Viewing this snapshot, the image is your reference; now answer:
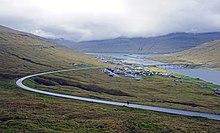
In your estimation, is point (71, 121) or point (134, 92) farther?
point (134, 92)

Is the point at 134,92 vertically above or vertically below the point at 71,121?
below

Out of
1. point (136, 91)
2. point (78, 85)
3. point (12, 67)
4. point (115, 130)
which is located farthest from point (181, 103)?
point (12, 67)

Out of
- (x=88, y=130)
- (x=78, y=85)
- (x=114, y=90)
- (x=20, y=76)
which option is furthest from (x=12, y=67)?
(x=88, y=130)

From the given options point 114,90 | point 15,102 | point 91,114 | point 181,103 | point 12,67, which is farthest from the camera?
point 12,67

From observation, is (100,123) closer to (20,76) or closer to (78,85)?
(78,85)

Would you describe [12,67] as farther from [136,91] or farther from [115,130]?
[115,130]

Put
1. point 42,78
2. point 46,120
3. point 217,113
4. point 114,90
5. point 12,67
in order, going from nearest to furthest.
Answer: point 46,120 → point 217,113 → point 114,90 → point 42,78 → point 12,67

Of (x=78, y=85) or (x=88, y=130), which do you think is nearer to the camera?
(x=88, y=130)

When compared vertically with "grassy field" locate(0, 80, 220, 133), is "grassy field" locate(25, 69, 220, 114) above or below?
below

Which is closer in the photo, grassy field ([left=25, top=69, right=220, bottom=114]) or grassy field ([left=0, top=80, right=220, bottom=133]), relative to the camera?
grassy field ([left=0, top=80, right=220, bottom=133])

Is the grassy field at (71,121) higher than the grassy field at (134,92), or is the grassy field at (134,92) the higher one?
the grassy field at (71,121)
